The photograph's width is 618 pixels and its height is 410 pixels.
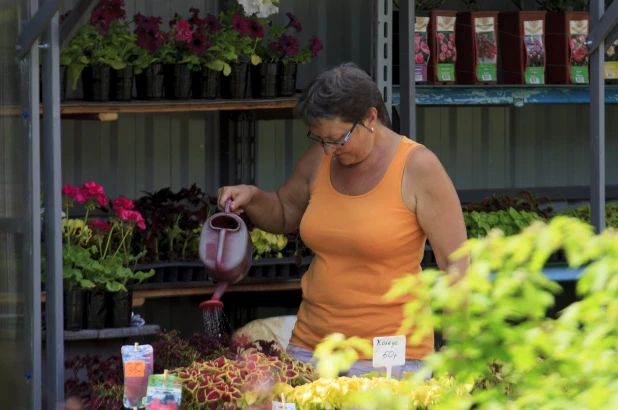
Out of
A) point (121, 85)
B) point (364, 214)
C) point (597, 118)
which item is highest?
point (121, 85)

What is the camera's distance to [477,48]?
179 inches

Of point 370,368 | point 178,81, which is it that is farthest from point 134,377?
point 178,81

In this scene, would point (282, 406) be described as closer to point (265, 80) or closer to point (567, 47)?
point (265, 80)

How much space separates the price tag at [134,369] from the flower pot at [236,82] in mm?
1880

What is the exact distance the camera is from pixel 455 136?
5.57m

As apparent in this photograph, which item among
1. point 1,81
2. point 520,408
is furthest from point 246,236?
point 520,408

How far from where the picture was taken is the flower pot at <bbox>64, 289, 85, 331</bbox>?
3.39m

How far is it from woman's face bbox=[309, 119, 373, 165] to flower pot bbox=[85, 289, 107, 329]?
1.11 metres

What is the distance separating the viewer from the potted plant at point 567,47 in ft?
15.4

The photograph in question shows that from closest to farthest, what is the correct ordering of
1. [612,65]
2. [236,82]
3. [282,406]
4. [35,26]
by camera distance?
1. [282,406]
2. [35,26]
3. [236,82]
4. [612,65]

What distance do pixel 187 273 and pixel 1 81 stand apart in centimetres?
149

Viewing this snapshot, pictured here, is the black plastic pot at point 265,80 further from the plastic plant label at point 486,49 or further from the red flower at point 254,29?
the plastic plant label at point 486,49

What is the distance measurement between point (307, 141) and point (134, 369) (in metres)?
2.95

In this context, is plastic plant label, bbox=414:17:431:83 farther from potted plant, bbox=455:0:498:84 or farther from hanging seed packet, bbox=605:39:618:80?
hanging seed packet, bbox=605:39:618:80
